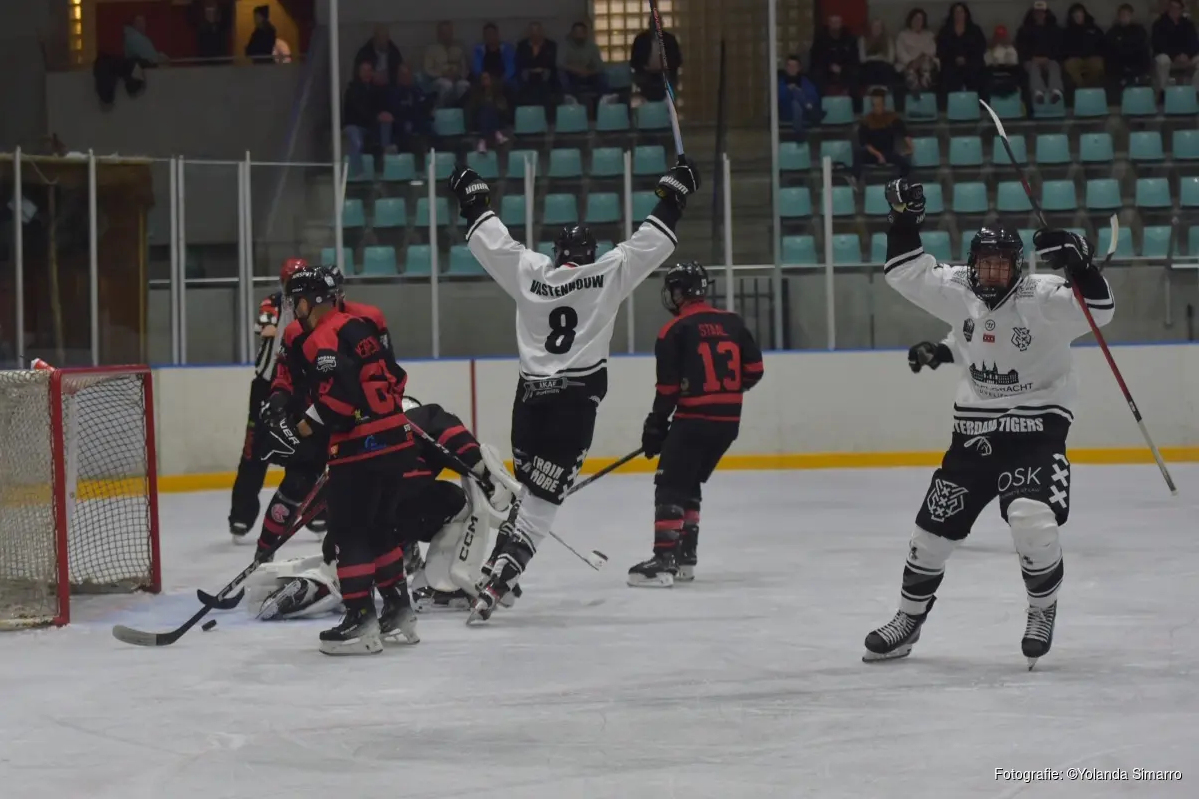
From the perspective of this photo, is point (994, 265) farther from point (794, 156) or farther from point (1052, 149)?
point (1052, 149)

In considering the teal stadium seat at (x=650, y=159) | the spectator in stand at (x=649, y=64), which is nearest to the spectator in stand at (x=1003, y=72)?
the spectator in stand at (x=649, y=64)

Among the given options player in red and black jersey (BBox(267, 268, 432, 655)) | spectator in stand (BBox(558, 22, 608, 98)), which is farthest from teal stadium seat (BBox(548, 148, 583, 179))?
player in red and black jersey (BBox(267, 268, 432, 655))

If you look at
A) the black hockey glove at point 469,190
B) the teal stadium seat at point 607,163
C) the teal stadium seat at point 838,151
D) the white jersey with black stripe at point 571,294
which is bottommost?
the white jersey with black stripe at point 571,294

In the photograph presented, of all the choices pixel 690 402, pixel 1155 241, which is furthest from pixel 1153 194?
pixel 690 402

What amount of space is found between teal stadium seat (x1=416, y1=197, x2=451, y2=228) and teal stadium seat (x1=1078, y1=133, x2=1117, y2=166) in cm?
473

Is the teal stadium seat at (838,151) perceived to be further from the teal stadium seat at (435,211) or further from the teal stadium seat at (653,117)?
the teal stadium seat at (435,211)

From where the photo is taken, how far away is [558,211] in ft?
35.4

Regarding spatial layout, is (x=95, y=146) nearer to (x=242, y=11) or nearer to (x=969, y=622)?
(x=242, y=11)

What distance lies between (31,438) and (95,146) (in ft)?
26.0

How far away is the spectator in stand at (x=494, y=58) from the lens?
41.8 feet

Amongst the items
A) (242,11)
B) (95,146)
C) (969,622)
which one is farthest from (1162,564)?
(242,11)

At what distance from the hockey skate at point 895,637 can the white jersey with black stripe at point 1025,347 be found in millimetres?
572

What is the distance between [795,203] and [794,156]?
741 mm

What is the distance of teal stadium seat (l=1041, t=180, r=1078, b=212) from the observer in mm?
11742
